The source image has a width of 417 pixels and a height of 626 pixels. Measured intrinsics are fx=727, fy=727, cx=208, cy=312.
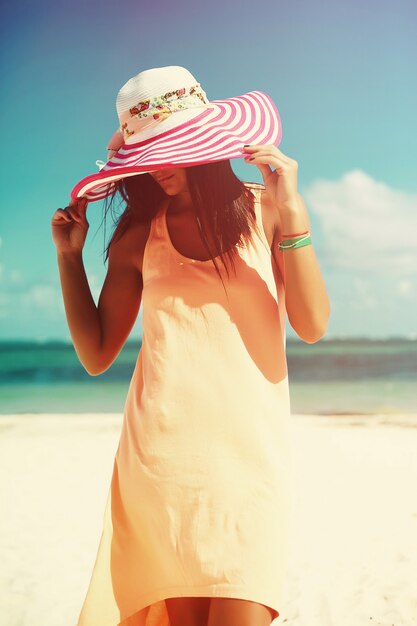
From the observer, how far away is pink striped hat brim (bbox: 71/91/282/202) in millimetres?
1000

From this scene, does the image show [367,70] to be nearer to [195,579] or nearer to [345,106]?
[345,106]

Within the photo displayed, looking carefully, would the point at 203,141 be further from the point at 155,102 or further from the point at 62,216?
the point at 62,216

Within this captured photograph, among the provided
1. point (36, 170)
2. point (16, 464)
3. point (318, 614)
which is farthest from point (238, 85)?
point (318, 614)

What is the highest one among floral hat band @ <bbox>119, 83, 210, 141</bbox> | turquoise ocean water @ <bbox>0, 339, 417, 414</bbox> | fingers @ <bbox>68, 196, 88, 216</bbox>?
floral hat band @ <bbox>119, 83, 210, 141</bbox>

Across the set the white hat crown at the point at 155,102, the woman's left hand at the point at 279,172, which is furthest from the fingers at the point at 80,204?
the woman's left hand at the point at 279,172

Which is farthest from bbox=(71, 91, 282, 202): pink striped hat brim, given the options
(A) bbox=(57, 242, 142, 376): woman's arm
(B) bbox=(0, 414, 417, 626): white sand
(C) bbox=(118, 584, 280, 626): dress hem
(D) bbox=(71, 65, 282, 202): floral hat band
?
(B) bbox=(0, 414, 417, 626): white sand

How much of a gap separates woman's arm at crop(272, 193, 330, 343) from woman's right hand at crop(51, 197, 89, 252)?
32 cm

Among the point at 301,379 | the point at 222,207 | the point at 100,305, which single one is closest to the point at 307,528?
the point at 100,305

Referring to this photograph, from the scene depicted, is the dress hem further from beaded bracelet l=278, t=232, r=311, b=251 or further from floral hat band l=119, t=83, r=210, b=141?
floral hat band l=119, t=83, r=210, b=141

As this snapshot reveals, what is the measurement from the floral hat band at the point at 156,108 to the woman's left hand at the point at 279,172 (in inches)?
6.6

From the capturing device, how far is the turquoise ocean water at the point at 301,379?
42.0 ft

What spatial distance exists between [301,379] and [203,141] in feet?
49.8

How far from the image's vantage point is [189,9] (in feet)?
51.8

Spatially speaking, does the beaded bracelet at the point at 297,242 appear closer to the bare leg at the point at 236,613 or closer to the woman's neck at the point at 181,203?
the woman's neck at the point at 181,203
